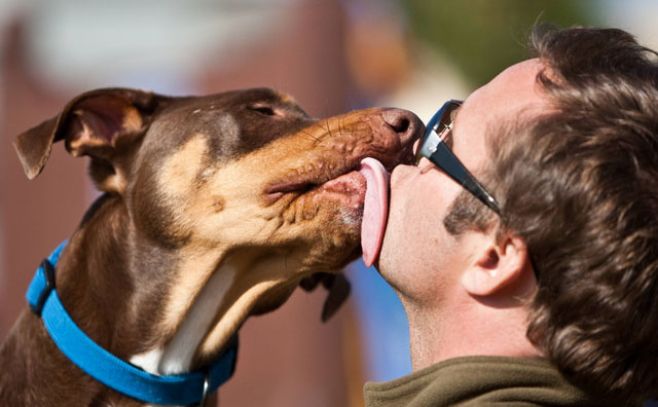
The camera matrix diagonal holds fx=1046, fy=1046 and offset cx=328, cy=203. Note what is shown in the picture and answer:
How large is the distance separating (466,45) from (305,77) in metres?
4.70

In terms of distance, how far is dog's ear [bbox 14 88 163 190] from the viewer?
4477 mm

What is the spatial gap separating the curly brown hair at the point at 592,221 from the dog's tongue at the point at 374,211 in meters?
0.42

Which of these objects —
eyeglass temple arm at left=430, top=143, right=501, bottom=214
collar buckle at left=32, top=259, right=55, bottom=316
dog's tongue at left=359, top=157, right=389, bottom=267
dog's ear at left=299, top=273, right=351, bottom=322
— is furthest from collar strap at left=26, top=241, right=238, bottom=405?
eyeglass temple arm at left=430, top=143, right=501, bottom=214

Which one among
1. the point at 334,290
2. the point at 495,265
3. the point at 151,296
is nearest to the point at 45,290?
the point at 151,296

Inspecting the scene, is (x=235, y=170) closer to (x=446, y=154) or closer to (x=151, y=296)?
(x=151, y=296)

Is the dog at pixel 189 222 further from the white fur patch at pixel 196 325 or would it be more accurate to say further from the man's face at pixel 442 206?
the man's face at pixel 442 206

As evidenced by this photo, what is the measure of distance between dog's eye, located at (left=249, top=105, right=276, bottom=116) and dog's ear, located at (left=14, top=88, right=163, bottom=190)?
1.49 ft

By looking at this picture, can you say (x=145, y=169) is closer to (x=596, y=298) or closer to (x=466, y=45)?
(x=596, y=298)

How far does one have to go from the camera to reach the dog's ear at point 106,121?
14.7 ft

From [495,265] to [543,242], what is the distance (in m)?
0.18

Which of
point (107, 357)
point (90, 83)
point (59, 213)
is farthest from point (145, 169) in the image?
point (90, 83)

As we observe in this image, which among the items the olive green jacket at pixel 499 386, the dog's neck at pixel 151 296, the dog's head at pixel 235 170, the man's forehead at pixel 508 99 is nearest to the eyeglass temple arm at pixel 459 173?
the man's forehead at pixel 508 99

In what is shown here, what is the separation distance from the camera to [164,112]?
179 inches

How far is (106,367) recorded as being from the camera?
3.99 meters
